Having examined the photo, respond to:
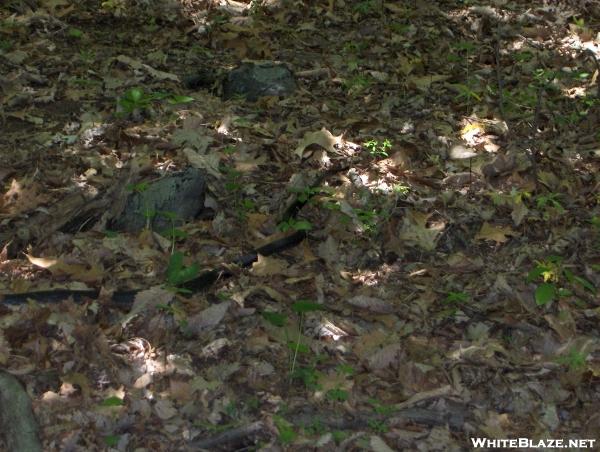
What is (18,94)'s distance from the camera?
618 centimetres

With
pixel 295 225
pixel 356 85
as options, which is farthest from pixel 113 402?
pixel 356 85

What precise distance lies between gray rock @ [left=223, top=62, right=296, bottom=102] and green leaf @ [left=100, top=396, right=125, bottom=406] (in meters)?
3.28

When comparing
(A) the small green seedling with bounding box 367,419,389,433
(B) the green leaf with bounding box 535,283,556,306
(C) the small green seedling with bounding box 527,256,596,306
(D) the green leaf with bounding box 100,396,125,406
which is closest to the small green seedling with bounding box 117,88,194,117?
(D) the green leaf with bounding box 100,396,125,406

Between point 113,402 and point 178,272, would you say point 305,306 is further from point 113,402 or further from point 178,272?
point 113,402

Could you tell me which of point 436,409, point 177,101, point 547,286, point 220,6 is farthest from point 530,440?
point 220,6

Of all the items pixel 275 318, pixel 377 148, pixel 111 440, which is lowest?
pixel 111 440

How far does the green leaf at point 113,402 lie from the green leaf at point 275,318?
2.90 ft

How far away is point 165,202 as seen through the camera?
4.91 meters

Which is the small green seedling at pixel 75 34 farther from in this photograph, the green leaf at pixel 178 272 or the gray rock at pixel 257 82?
the green leaf at pixel 178 272

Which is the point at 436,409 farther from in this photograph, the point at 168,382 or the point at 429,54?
the point at 429,54

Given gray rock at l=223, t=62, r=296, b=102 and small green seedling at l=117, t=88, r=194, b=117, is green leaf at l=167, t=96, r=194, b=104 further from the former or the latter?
gray rock at l=223, t=62, r=296, b=102

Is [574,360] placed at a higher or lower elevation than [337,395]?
higher

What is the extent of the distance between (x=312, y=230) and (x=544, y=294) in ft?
4.73

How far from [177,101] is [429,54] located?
2.48 m
